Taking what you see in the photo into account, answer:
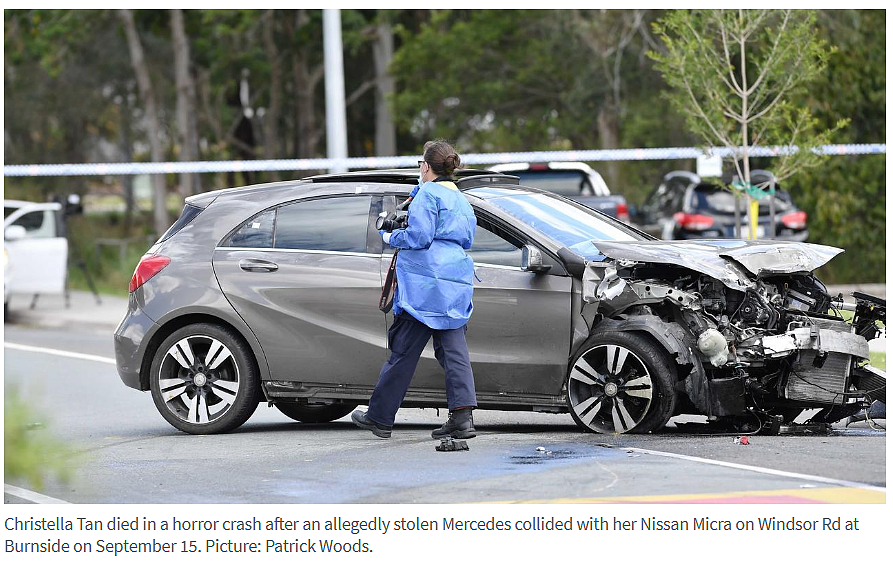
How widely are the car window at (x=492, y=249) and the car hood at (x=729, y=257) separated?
48cm

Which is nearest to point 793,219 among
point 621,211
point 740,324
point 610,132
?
point 621,211

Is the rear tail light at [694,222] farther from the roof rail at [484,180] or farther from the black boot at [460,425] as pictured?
the black boot at [460,425]

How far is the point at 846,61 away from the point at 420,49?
13.3 meters

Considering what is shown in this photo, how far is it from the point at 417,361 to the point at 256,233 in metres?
1.57

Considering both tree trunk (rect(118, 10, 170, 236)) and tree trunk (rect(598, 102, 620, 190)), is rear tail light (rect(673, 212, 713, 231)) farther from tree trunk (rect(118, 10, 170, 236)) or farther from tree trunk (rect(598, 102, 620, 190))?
tree trunk (rect(118, 10, 170, 236))

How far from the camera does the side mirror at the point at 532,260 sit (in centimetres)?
780

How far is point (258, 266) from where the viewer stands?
28.1ft

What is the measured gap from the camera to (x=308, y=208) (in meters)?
8.62

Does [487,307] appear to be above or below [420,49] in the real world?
below

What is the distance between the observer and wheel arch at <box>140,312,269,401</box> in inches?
336

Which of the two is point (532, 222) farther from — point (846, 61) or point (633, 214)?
point (633, 214)

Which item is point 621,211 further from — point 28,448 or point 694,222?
point 28,448

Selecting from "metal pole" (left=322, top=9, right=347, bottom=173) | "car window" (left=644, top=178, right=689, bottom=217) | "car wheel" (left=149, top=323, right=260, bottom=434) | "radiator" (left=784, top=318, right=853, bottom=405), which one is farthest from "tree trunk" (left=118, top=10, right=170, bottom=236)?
"radiator" (left=784, top=318, right=853, bottom=405)

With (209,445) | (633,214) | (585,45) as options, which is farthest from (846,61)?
(209,445)
